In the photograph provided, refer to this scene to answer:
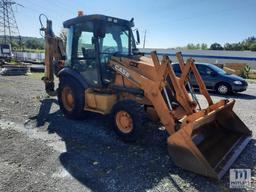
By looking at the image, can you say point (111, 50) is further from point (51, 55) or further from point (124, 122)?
point (51, 55)

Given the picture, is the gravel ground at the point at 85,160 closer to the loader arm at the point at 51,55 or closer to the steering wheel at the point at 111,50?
the steering wheel at the point at 111,50

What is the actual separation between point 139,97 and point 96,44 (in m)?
1.65

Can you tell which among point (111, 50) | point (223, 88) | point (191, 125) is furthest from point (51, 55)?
point (223, 88)

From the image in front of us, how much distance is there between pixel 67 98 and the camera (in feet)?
21.9

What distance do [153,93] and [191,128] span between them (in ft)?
3.70

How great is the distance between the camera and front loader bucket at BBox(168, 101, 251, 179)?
359 centimetres

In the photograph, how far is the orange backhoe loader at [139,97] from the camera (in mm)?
3918

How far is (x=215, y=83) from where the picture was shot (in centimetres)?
1192

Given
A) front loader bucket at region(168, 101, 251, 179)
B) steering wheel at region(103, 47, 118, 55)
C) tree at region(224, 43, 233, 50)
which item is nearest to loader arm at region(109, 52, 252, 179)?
front loader bucket at region(168, 101, 251, 179)

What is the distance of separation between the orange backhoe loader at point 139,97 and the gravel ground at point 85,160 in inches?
10.8

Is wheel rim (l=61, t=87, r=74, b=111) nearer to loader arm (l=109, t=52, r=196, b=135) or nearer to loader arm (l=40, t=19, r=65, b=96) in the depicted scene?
loader arm (l=109, t=52, r=196, b=135)

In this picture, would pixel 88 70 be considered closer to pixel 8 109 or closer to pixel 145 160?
pixel 145 160

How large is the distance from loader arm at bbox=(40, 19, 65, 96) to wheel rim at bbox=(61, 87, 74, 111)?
2.43m

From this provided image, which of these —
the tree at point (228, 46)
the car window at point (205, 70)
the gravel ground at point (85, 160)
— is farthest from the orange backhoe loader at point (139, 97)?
the tree at point (228, 46)
